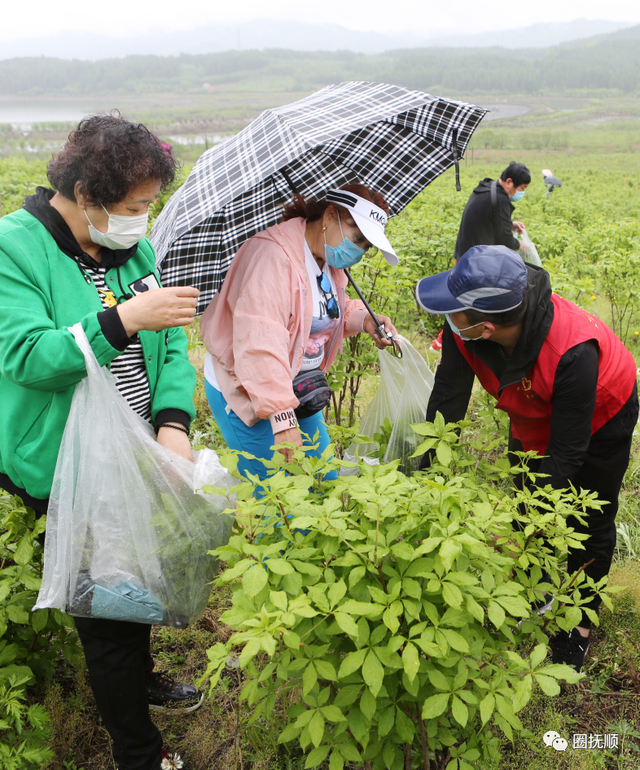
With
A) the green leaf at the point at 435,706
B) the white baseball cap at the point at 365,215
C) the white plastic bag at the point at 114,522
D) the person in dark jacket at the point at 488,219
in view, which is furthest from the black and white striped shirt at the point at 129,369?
the person in dark jacket at the point at 488,219

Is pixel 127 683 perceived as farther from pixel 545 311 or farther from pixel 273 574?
pixel 545 311

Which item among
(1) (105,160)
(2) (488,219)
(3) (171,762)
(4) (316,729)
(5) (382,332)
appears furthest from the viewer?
(2) (488,219)

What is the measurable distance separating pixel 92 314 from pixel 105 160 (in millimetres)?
402

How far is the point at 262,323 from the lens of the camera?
1.83 meters

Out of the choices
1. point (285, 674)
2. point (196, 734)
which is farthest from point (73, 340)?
point (196, 734)

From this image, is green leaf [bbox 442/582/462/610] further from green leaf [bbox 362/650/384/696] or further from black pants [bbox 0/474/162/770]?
black pants [bbox 0/474/162/770]

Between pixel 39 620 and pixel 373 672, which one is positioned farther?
pixel 39 620

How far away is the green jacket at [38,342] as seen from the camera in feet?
4.35

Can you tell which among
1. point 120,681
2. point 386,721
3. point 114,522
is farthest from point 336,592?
point 120,681

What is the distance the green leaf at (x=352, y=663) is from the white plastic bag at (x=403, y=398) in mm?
1120

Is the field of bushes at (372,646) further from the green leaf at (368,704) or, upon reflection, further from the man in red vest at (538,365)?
the man in red vest at (538,365)

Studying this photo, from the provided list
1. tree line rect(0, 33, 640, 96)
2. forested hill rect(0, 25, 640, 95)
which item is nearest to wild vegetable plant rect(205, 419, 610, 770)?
tree line rect(0, 33, 640, 96)

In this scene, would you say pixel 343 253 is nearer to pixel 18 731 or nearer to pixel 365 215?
pixel 365 215

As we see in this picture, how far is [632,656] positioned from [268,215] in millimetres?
2266
